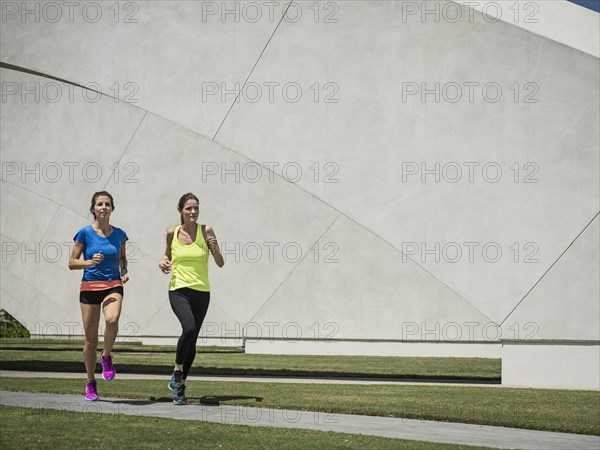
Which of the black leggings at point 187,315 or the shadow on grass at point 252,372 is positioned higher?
the black leggings at point 187,315

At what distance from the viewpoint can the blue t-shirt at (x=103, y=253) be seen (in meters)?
8.66

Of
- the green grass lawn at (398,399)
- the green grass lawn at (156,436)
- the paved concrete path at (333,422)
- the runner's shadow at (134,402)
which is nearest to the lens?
the green grass lawn at (156,436)

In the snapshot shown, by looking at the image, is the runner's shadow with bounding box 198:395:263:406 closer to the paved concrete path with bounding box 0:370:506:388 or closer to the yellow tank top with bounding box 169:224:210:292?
the yellow tank top with bounding box 169:224:210:292

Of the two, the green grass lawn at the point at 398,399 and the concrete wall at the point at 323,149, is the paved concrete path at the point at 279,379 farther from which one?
the concrete wall at the point at 323,149

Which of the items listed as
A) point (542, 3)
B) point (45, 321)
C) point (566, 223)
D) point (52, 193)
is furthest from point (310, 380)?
point (45, 321)

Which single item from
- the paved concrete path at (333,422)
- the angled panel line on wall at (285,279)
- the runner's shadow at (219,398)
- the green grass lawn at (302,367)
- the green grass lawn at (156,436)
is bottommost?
the green grass lawn at (156,436)

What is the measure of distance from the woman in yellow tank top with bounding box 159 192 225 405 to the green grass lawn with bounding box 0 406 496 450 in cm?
144

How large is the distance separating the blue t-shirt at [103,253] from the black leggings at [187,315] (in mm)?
598

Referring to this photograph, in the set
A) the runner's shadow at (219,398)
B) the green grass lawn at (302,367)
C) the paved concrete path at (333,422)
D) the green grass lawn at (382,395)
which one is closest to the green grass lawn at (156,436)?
the paved concrete path at (333,422)

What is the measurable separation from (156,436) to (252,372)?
328 inches

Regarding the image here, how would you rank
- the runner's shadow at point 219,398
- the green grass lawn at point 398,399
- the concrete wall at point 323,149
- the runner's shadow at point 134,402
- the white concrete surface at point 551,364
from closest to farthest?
the green grass lawn at point 398,399 < the runner's shadow at point 134,402 < the runner's shadow at point 219,398 < the white concrete surface at point 551,364 < the concrete wall at point 323,149

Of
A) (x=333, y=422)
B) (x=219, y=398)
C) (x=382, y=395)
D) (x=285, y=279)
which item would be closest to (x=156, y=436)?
(x=333, y=422)

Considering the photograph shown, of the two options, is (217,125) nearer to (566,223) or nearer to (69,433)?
(566,223)

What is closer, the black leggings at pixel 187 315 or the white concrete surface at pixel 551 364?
the black leggings at pixel 187 315
